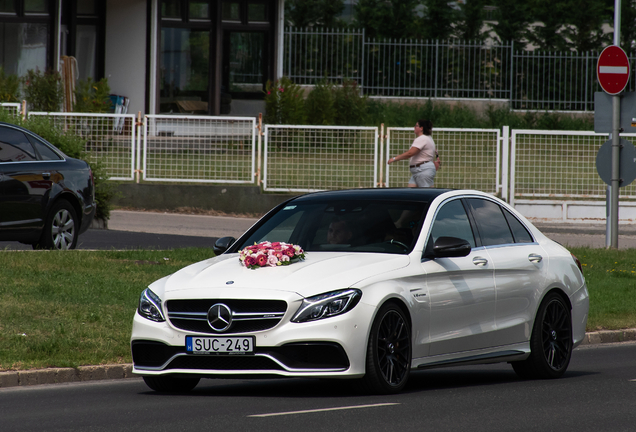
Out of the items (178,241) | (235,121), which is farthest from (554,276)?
(235,121)

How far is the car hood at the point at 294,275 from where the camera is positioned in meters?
7.53

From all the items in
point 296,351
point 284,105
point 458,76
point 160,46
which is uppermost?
point 458,76

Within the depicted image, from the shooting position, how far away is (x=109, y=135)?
22984 mm

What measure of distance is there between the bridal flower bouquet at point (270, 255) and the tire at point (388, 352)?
0.76 m

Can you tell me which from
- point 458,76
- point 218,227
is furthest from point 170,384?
point 458,76

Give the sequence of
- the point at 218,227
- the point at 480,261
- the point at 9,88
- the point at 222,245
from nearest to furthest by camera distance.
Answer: the point at 480,261
the point at 222,245
the point at 218,227
the point at 9,88

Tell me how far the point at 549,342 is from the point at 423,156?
33.7ft

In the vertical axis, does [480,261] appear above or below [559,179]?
below

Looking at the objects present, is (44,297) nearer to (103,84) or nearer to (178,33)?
(103,84)

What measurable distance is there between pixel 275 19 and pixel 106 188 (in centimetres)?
1498

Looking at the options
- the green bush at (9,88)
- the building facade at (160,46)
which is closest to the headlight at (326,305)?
the green bush at (9,88)

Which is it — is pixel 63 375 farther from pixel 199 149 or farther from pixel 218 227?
pixel 199 149

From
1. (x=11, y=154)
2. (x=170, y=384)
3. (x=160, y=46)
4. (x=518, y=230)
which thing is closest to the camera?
(x=170, y=384)

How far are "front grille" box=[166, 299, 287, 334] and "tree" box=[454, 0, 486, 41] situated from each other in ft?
128
